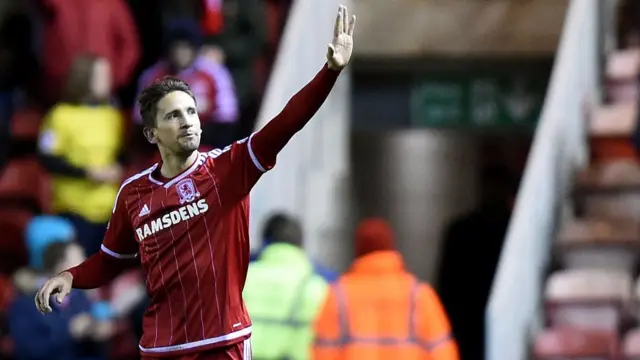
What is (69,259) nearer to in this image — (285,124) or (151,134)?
(151,134)

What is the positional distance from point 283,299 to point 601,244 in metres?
2.45

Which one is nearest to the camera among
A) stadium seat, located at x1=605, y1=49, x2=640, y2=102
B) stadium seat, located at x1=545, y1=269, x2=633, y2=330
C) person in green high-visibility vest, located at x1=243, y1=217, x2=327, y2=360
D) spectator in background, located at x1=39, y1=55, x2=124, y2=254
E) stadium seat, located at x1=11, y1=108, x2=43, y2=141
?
person in green high-visibility vest, located at x1=243, y1=217, x2=327, y2=360

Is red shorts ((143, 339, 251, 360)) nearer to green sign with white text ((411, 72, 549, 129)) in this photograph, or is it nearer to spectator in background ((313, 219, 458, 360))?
spectator in background ((313, 219, 458, 360))

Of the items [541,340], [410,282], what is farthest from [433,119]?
[410,282]

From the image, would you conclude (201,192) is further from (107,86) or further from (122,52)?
(122,52)

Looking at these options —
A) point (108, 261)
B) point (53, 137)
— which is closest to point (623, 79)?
point (53, 137)

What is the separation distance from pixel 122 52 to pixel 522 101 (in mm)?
3178

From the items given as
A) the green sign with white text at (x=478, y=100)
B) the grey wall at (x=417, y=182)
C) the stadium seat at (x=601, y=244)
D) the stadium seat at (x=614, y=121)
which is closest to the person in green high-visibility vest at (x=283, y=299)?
the stadium seat at (x=601, y=244)

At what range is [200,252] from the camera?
18.9 ft

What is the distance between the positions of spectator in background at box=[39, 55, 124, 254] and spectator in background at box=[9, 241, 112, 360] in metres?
0.85

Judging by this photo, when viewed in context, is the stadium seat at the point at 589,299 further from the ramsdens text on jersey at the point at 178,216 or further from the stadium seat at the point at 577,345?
the ramsdens text on jersey at the point at 178,216

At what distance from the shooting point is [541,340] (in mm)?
10258

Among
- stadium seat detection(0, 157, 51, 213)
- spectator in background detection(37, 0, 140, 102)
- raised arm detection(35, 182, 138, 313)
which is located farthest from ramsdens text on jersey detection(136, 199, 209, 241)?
spectator in background detection(37, 0, 140, 102)

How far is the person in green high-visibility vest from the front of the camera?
9.12 metres
